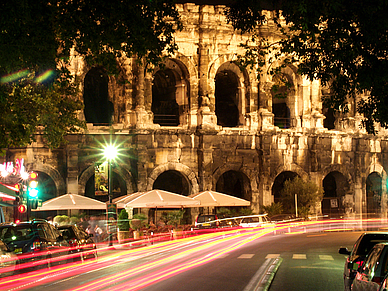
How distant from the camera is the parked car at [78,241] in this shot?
19.7m

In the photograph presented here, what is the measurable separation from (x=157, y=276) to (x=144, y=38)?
5.86 m

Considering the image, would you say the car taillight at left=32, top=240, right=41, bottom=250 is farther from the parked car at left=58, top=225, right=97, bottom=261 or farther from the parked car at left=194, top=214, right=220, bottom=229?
the parked car at left=194, top=214, right=220, bottom=229

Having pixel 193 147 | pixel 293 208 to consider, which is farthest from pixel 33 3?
pixel 293 208

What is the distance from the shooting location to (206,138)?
1491 inches

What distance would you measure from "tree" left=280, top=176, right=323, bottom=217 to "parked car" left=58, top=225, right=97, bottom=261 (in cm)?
A: 2015

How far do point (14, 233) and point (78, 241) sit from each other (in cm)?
303

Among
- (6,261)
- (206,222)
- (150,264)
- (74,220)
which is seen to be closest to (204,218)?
(206,222)

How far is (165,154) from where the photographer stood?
1470 inches

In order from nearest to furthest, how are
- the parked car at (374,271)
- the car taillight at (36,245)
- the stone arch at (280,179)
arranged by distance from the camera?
the parked car at (374,271) → the car taillight at (36,245) → the stone arch at (280,179)

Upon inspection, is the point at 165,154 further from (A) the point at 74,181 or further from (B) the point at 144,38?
(B) the point at 144,38

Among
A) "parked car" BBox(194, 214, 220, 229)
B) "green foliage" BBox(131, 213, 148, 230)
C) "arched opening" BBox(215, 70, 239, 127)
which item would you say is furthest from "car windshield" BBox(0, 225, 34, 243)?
"arched opening" BBox(215, 70, 239, 127)

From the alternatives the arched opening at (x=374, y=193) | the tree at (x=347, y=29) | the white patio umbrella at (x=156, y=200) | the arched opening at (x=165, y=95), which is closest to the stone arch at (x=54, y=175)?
the white patio umbrella at (x=156, y=200)

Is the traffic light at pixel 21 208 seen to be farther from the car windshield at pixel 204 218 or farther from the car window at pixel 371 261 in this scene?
the car window at pixel 371 261

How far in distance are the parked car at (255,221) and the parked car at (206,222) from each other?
226 centimetres
